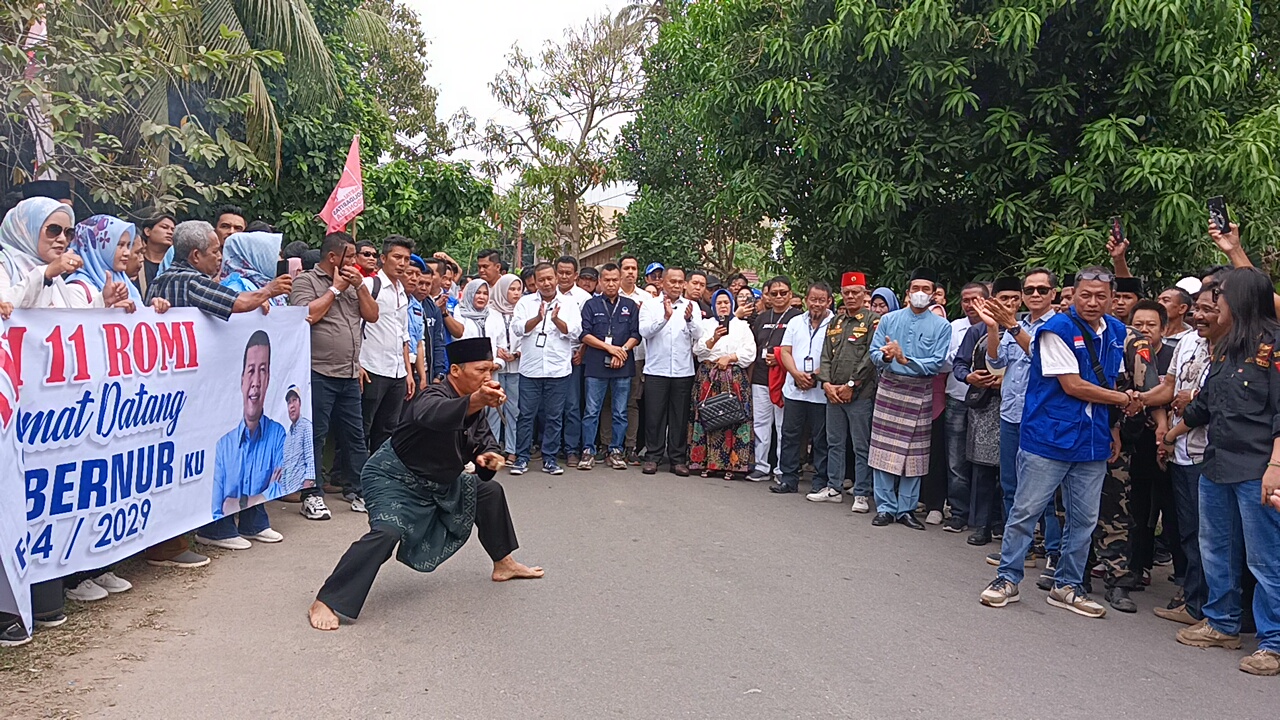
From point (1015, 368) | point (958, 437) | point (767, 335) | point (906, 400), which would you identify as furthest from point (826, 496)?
point (1015, 368)

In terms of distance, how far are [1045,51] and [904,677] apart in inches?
303

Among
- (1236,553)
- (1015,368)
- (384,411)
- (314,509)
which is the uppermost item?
(1015,368)

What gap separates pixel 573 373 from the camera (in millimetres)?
10266

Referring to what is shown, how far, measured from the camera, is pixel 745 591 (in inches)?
229

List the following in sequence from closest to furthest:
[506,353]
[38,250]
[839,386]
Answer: [38,250]
[839,386]
[506,353]

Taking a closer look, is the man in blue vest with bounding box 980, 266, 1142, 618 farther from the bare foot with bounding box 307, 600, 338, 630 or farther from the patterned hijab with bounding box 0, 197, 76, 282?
the patterned hijab with bounding box 0, 197, 76, 282

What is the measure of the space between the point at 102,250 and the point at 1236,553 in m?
6.40

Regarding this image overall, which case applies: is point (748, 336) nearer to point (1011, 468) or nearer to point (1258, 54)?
point (1011, 468)

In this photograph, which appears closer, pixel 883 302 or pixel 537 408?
pixel 883 302

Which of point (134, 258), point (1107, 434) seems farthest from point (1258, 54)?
point (134, 258)

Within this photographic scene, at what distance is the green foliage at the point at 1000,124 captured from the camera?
8.91 metres

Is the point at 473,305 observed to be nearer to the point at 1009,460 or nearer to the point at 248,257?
the point at 248,257

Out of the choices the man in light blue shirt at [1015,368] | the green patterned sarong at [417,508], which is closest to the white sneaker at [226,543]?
the green patterned sarong at [417,508]

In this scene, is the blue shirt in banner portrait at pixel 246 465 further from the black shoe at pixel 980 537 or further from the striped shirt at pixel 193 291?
the black shoe at pixel 980 537
